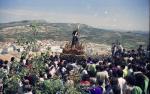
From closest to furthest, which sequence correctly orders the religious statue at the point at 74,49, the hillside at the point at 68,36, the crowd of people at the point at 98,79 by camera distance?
1. the crowd of people at the point at 98,79
2. the religious statue at the point at 74,49
3. the hillside at the point at 68,36

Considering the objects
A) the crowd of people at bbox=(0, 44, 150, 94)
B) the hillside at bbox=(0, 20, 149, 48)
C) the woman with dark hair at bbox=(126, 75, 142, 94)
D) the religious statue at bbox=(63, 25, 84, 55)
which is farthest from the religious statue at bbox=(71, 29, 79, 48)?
the hillside at bbox=(0, 20, 149, 48)

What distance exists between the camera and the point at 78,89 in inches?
440

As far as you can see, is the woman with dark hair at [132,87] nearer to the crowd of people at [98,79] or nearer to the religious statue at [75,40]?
the crowd of people at [98,79]

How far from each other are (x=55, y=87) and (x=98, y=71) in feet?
5.63

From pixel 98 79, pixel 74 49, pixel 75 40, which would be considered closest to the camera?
pixel 98 79

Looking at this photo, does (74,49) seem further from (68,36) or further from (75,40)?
(68,36)

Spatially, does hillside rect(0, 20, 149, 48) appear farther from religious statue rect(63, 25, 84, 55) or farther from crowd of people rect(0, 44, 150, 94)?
crowd of people rect(0, 44, 150, 94)

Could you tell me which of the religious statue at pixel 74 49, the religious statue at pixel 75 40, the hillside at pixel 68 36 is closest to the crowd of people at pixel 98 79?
the religious statue at pixel 74 49

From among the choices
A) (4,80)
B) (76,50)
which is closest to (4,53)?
(76,50)

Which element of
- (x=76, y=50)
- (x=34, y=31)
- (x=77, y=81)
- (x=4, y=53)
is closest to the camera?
(x=77, y=81)

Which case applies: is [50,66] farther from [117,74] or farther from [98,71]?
[117,74]

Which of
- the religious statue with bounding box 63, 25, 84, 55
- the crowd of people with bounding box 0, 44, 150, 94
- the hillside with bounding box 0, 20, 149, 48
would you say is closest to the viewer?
the crowd of people with bounding box 0, 44, 150, 94

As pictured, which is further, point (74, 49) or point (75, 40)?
point (75, 40)

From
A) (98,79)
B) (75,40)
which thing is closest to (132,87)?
(98,79)
